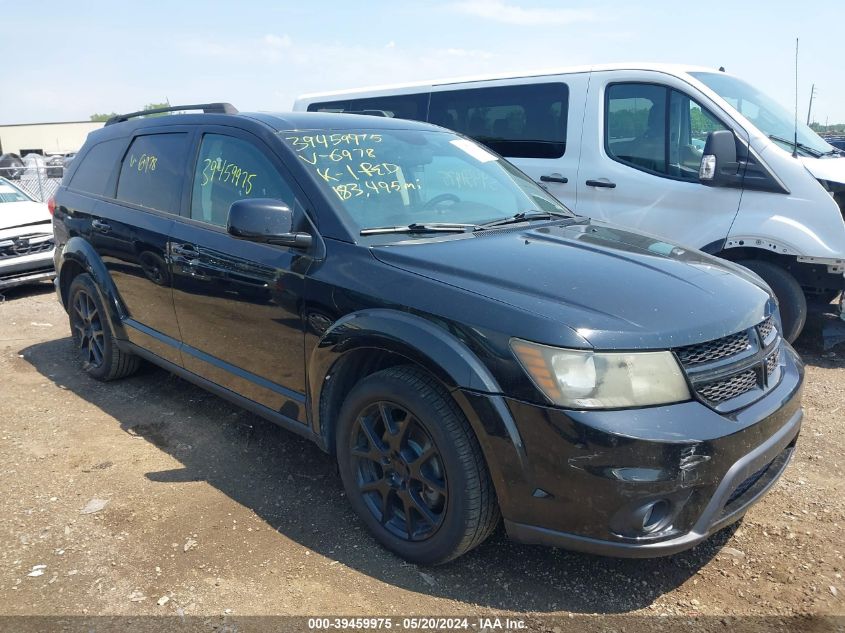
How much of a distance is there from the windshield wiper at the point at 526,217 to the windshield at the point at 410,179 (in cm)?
3

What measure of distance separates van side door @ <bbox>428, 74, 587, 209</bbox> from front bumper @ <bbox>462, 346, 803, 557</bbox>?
3925 mm

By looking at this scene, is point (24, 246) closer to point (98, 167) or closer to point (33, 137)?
point (98, 167)

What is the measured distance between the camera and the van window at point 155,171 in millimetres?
3842

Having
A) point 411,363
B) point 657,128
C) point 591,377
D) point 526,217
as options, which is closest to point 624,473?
point 591,377

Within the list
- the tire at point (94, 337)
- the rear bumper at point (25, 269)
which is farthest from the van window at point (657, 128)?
the rear bumper at point (25, 269)

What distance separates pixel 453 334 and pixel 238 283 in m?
1.33

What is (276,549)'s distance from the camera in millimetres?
2867

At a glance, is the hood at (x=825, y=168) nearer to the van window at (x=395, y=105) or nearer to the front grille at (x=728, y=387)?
the front grille at (x=728, y=387)

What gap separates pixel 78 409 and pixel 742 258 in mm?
4832

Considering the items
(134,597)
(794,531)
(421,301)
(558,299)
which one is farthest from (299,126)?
(794,531)

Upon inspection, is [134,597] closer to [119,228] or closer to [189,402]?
[189,402]

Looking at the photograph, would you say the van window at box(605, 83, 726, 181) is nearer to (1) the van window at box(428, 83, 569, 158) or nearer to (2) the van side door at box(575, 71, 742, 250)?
(2) the van side door at box(575, 71, 742, 250)

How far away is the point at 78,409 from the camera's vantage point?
4.39m

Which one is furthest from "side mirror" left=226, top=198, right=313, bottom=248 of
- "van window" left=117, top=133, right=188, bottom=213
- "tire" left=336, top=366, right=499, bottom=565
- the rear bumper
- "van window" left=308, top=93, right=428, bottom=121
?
the rear bumper
